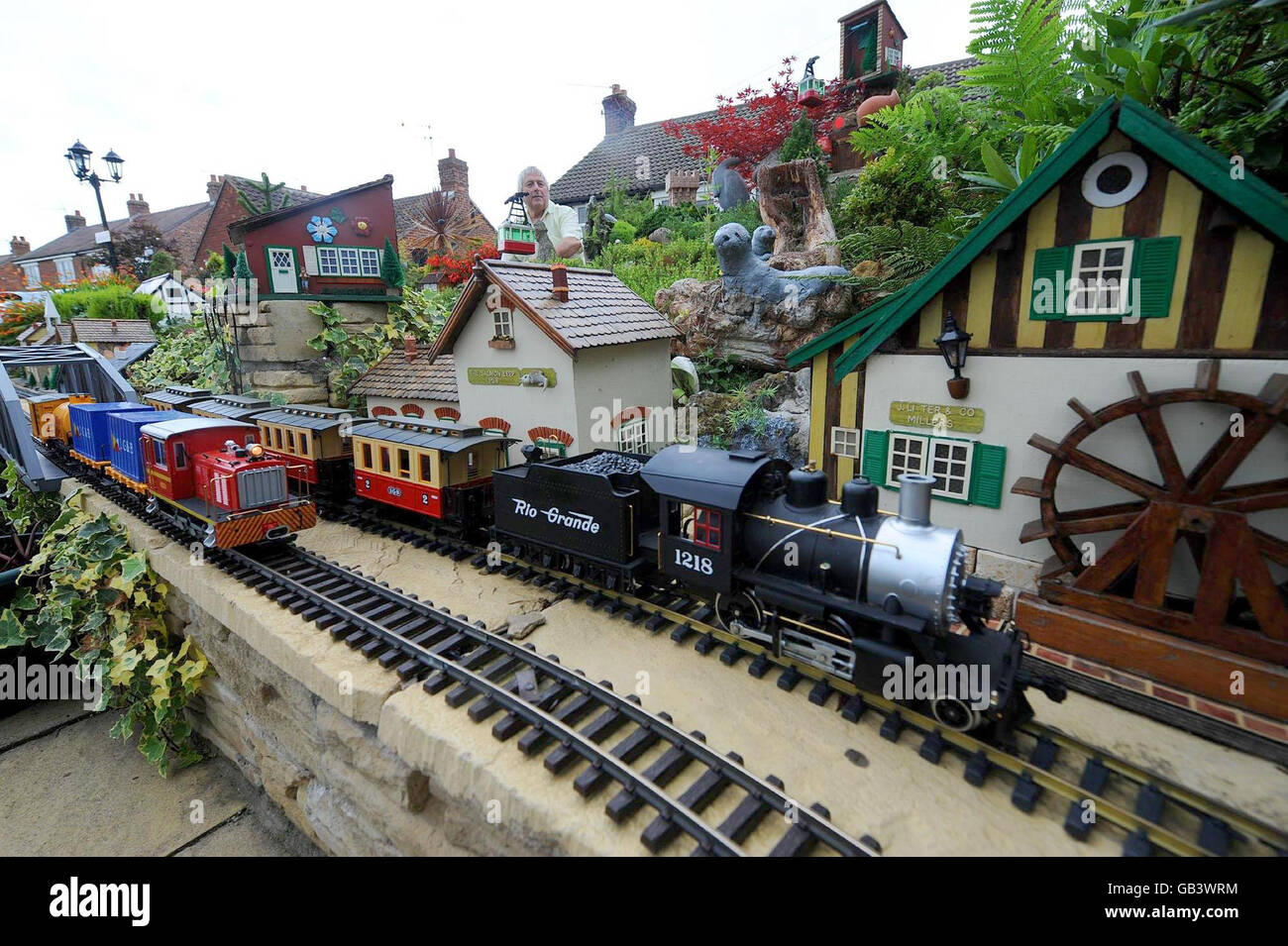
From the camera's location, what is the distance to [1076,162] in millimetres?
6613

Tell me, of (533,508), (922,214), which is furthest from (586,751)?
(922,214)

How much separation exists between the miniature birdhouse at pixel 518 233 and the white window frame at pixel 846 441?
8290 millimetres

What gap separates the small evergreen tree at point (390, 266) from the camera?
18938 millimetres

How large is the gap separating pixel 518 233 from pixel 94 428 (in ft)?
38.4

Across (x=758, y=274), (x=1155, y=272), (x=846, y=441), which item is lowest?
(x=846, y=441)

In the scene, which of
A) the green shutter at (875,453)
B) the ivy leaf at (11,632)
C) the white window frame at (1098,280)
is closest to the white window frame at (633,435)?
the green shutter at (875,453)

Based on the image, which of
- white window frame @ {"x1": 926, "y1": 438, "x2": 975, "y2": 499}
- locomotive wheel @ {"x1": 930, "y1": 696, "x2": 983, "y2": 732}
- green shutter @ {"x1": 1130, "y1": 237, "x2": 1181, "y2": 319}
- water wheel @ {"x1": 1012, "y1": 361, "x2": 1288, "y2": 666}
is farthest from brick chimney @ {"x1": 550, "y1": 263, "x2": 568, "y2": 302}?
locomotive wheel @ {"x1": 930, "y1": 696, "x2": 983, "y2": 732}

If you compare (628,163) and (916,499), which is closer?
(916,499)

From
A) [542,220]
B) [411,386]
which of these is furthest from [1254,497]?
[542,220]

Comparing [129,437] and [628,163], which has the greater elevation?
[628,163]

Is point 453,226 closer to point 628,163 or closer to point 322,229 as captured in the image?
point 628,163

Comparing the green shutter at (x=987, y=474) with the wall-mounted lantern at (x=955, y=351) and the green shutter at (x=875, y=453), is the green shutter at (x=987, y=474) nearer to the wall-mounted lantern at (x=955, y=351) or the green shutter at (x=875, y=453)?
the wall-mounted lantern at (x=955, y=351)
